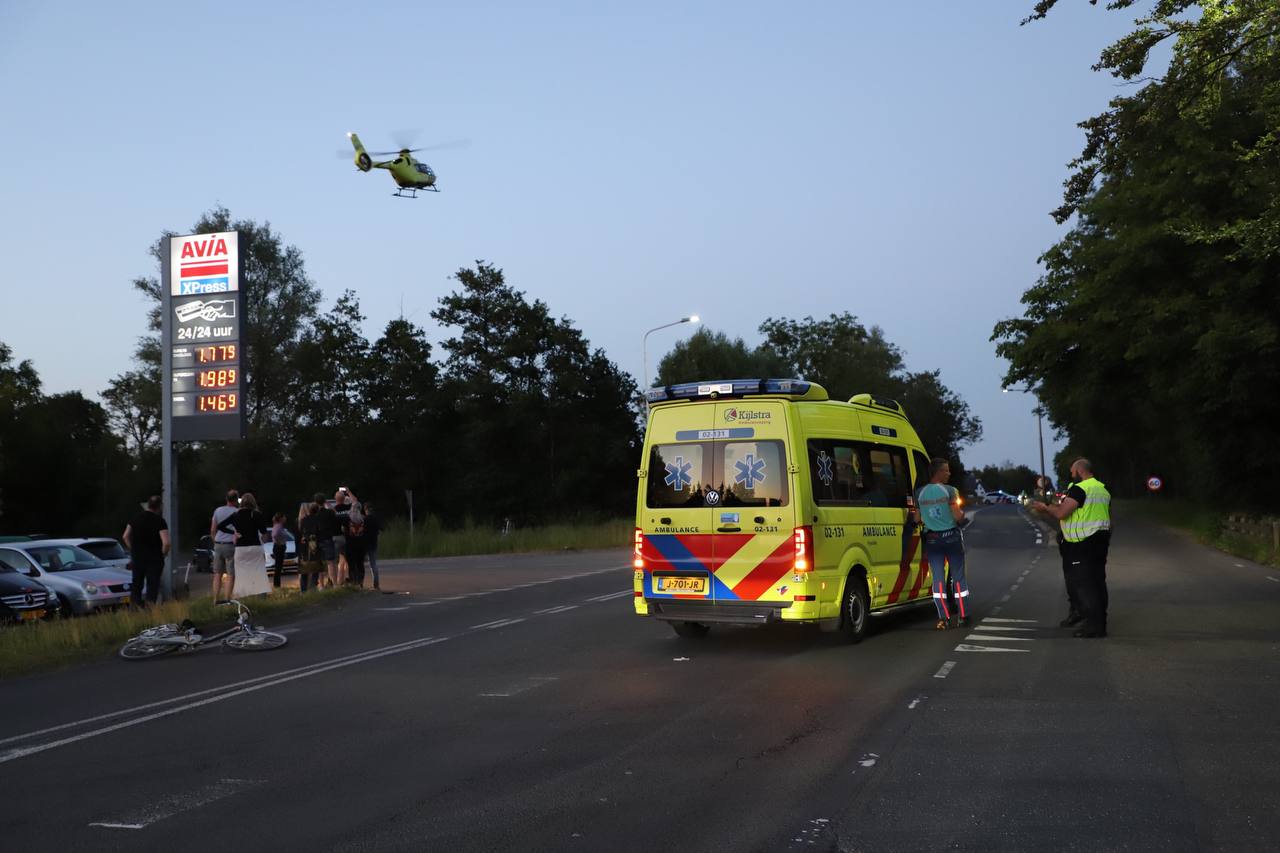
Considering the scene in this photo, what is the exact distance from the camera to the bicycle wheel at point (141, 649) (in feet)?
42.3

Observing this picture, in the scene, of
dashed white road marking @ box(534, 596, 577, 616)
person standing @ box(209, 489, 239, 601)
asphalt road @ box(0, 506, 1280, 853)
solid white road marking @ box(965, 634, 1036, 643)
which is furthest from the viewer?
person standing @ box(209, 489, 239, 601)

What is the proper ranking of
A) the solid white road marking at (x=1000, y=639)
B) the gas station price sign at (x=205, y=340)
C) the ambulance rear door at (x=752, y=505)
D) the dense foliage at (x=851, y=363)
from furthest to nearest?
the dense foliage at (x=851, y=363)
the gas station price sign at (x=205, y=340)
the solid white road marking at (x=1000, y=639)
the ambulance rear door at (x=752, y=505)

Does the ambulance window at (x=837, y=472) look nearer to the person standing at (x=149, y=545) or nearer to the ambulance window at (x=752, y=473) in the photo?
the ambulance window at (x=752, y=473)

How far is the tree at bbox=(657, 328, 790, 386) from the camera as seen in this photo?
65.9 m

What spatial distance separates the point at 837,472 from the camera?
40.6ft

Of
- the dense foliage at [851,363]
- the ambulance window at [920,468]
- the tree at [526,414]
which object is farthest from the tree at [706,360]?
the ambulance window at [920,468]

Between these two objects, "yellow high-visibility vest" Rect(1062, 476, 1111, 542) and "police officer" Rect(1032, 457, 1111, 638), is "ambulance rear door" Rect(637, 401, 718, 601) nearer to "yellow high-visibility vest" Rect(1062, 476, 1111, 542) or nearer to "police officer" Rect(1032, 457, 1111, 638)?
"police officer" Rect(1032, 457, 1111, 638)

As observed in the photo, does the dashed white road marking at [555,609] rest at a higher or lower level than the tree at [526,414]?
lower

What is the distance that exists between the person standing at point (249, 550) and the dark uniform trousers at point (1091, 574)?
38.0 feet

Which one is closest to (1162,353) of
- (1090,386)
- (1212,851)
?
(1090,386)

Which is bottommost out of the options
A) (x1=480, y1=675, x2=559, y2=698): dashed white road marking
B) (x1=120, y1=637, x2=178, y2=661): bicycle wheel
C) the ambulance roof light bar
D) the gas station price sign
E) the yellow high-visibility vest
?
(x1=480, y1=675, x2=559, y2=698): dashed white road marking

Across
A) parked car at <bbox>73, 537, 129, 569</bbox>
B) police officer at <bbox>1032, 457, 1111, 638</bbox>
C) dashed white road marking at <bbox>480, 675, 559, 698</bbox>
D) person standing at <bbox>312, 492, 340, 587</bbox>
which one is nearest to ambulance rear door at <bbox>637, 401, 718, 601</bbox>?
dashed white road marking at <bbox>480, 675, 559, 698</bbox>

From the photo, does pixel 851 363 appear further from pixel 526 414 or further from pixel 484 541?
pixel 484 541

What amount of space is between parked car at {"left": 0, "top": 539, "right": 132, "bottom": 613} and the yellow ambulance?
1039cm
